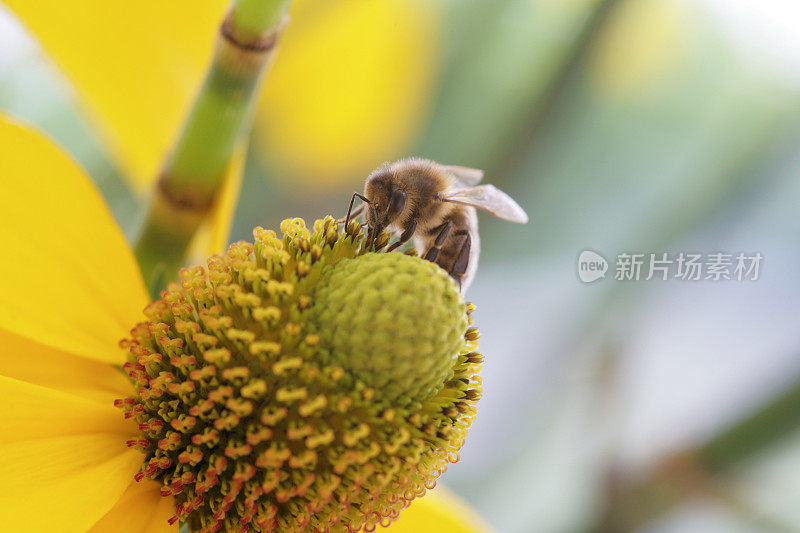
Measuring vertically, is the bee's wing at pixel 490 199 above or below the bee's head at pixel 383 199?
above

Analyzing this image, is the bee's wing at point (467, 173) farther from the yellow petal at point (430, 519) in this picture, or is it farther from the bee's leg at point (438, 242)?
the yellow petal at point (430, 519)

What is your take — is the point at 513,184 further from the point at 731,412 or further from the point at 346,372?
the point at 346,372

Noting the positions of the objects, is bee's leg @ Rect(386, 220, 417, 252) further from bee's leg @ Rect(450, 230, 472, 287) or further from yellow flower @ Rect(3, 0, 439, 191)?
yellow flower @ Rect(3, 0, 439, 191)

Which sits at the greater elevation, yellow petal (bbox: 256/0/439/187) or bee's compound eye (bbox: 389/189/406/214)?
yellow petal (bbox: 256/0/439/187)

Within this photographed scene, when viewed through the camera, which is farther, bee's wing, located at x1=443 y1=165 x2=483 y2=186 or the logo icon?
the logo icon

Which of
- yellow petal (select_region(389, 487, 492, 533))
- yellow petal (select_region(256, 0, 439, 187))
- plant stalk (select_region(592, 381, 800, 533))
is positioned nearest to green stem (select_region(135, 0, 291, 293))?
yellow petal (select_region(389, 487, 492, 533))

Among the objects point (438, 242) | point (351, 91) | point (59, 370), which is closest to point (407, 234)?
point (438, 242)

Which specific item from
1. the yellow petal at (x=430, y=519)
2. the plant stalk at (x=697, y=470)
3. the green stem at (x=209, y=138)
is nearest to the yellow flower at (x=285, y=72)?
the green stem at (x=209, y=138)

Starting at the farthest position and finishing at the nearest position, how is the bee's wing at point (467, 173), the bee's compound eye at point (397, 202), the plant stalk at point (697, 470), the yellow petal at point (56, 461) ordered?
the plant stalk at point (697, 470), the bee's wing at point (467, 173), the bee's compound eye at point (397, 202), the yellow petal at point (56, 461)
